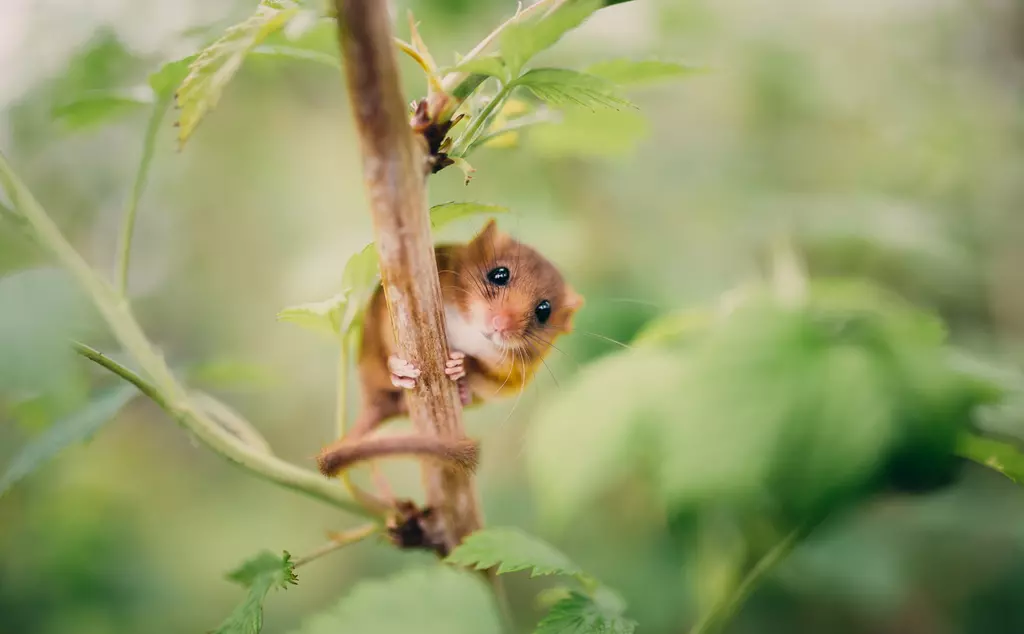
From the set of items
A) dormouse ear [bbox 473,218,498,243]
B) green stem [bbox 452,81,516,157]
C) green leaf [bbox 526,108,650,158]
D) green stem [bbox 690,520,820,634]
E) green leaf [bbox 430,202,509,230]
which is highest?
green stem [bbox 452,81,516,157]

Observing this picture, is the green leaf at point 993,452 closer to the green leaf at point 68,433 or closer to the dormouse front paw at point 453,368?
the dormouse front paw at point 453,368

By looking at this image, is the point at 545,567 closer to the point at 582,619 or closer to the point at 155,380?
the point at 582,619

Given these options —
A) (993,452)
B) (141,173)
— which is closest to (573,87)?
(141,173)

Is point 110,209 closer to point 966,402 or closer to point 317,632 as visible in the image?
point 317,632

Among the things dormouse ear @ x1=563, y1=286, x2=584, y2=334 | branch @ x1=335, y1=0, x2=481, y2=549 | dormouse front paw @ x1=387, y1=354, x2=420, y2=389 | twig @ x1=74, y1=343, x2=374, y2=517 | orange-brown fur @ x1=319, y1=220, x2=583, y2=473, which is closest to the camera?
branch @ x1=335, y1=0, x2=481, y2=549

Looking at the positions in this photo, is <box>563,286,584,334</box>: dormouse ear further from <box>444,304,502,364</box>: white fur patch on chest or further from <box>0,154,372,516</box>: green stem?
<box>0,154,372,516</box>: green stem

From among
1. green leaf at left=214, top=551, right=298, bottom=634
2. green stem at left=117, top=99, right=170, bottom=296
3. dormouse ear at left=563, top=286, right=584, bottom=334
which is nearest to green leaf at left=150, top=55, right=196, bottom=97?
green stem at left=117, top=99, right=170, bottom=296
